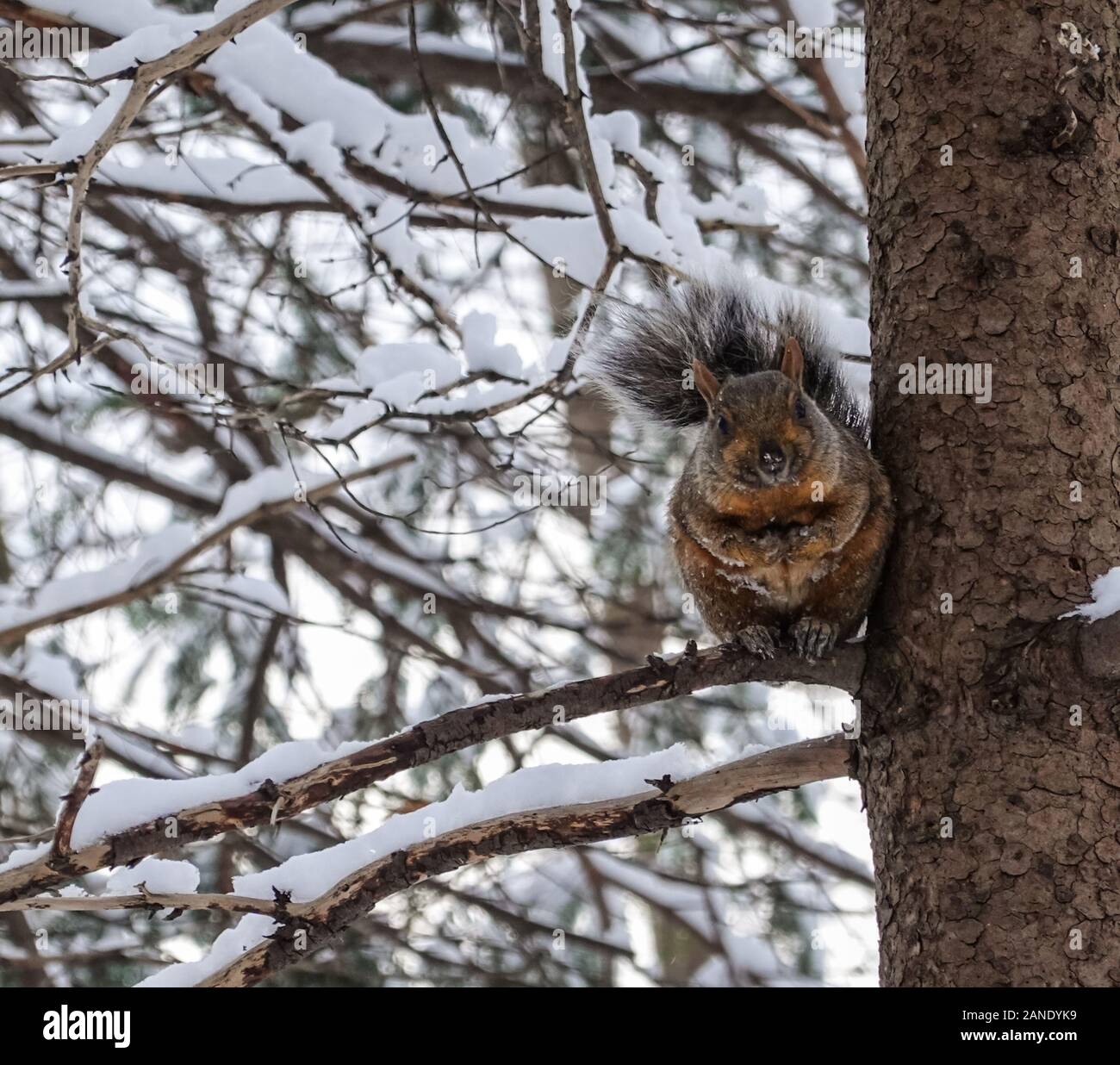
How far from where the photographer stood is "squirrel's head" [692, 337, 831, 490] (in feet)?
6.32

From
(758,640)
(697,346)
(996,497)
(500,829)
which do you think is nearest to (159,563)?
(697,346)

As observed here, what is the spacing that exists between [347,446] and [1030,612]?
1.19 meters

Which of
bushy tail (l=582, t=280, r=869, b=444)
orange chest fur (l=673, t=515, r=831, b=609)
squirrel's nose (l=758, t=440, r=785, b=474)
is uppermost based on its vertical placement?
bushy tail (l=582, t=280, r=869, b=444)

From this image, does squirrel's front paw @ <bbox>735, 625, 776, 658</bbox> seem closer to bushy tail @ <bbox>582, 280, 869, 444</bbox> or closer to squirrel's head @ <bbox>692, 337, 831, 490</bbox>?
squirrel's head @ <bbox>692, 337, 831, 490</bbox>

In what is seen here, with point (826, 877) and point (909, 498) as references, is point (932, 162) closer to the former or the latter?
point (909, 498)

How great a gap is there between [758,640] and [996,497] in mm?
370

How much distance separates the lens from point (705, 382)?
2.16 meters

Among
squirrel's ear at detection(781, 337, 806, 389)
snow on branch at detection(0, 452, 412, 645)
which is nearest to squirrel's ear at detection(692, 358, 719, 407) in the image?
squirrel's ear at detection(781, 337, 806, 389)

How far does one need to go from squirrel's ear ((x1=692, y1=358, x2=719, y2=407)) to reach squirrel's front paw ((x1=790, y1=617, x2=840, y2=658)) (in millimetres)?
453

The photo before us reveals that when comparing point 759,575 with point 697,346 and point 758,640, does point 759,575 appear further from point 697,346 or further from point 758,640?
point 697,346

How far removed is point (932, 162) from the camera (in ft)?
6.08

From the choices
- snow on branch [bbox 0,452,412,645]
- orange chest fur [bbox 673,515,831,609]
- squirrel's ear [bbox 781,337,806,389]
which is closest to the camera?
orange chest fur [bbox 673,515,831,609]

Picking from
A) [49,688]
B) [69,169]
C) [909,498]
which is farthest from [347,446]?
[49,688]

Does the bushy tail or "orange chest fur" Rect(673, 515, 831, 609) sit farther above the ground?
the bushy tail
